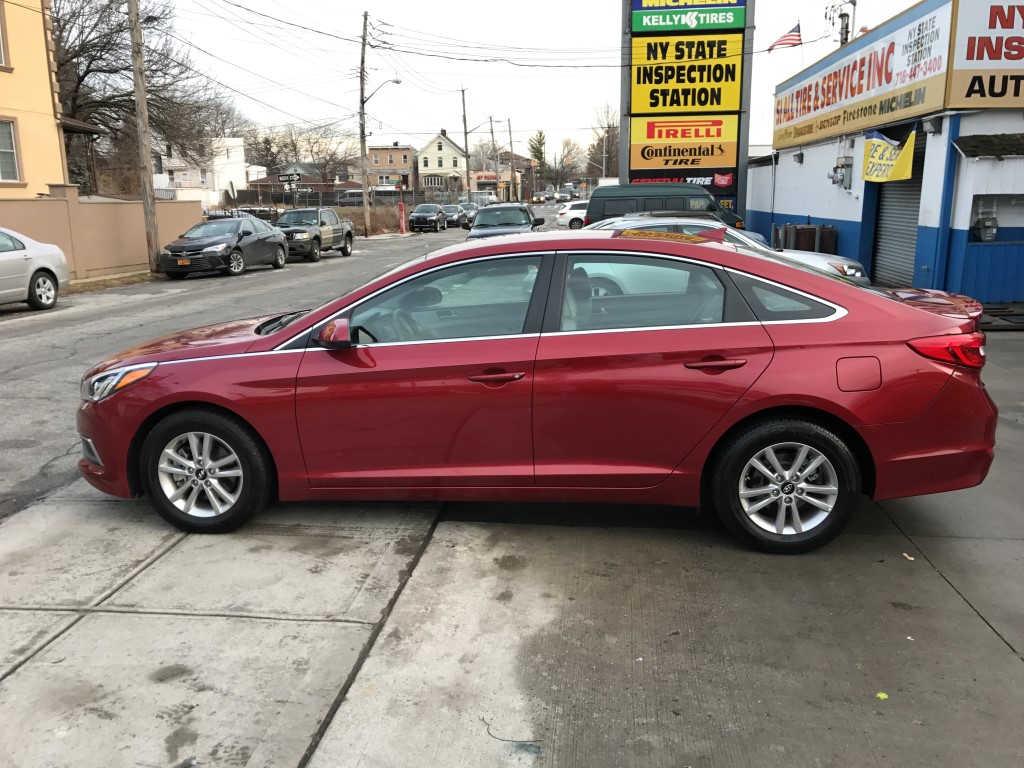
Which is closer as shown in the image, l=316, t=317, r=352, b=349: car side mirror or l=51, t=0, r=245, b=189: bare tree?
l=316, t=317, r=352, b=349: car side mirror

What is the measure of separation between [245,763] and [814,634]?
2.34 m

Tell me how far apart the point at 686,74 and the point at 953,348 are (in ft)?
72.2

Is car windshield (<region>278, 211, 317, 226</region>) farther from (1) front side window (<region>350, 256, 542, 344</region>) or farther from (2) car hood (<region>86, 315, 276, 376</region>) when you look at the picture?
(1) front side window (<region>350, 256, 542, 344</region>)

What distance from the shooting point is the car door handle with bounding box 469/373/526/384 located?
169 inches

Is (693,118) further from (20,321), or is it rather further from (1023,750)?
(1023,750)

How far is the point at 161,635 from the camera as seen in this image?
3.64 metres

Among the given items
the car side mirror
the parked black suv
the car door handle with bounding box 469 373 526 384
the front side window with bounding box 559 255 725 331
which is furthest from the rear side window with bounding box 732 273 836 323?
the parked black suv

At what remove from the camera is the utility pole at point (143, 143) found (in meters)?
20.9

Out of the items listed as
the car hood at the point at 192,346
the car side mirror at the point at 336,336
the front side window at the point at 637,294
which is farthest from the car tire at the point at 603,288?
the car hood at the point at 192,346

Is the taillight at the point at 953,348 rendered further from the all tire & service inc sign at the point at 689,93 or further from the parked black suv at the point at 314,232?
the parked black suv at the point at 314,232

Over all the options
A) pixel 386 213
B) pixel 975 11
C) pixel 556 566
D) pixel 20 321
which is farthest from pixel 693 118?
pixel 386 213

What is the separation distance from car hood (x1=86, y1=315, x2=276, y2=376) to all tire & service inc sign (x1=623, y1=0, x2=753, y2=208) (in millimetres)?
21113

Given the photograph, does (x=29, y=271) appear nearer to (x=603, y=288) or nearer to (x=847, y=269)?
(x=847, y=269)

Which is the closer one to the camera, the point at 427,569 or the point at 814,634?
the point at 814,634
